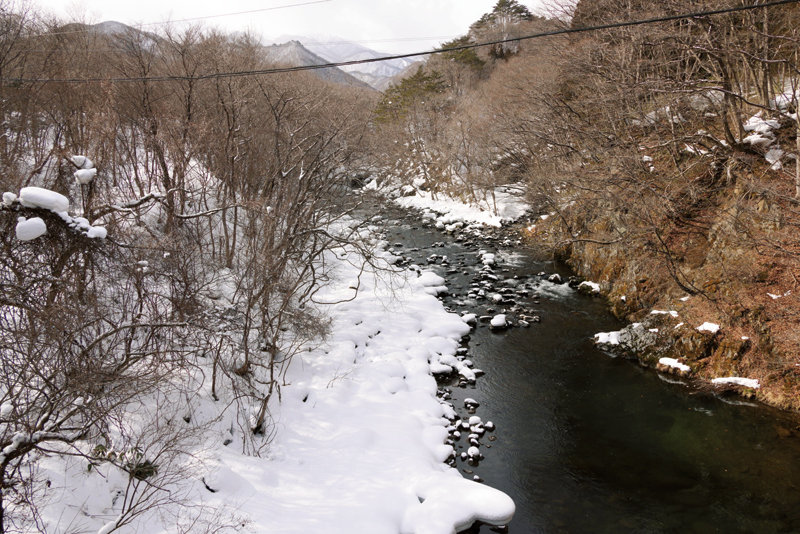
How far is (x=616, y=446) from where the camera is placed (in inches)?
331

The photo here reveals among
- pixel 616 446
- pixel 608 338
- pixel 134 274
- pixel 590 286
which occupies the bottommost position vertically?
pixel 616 446

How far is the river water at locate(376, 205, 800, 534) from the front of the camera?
22.5 feet

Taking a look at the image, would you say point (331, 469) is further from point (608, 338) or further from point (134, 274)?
point (608, 338)

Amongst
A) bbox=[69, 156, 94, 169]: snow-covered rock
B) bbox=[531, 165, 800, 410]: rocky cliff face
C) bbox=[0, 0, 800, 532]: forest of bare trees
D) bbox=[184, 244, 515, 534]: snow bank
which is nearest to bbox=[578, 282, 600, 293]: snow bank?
bbox=[0, 0, 800, 532]: forest of bare trees

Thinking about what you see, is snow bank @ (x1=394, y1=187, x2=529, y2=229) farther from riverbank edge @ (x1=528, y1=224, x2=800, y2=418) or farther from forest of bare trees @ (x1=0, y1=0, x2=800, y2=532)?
riverbank edge @ (x1=528, y1=224, x2=800, y2=418)

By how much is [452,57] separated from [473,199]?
65.6 feet

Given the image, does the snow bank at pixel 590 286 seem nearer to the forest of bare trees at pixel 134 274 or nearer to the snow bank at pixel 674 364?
the snow bank at pixel 674 364

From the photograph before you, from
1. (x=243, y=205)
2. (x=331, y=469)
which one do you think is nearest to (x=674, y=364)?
(x=331, y=469)

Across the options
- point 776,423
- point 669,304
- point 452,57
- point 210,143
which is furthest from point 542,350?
point 452,57

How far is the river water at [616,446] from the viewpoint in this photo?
6.86 metres

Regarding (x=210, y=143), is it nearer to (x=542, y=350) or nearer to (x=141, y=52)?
(x=141, y=52)

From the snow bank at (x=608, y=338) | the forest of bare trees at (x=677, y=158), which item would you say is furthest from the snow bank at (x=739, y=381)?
the snow bank at (x=608, y=338)

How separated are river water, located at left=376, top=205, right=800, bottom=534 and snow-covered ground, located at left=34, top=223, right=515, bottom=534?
810 mm

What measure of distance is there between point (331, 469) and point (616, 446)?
19.3ft
